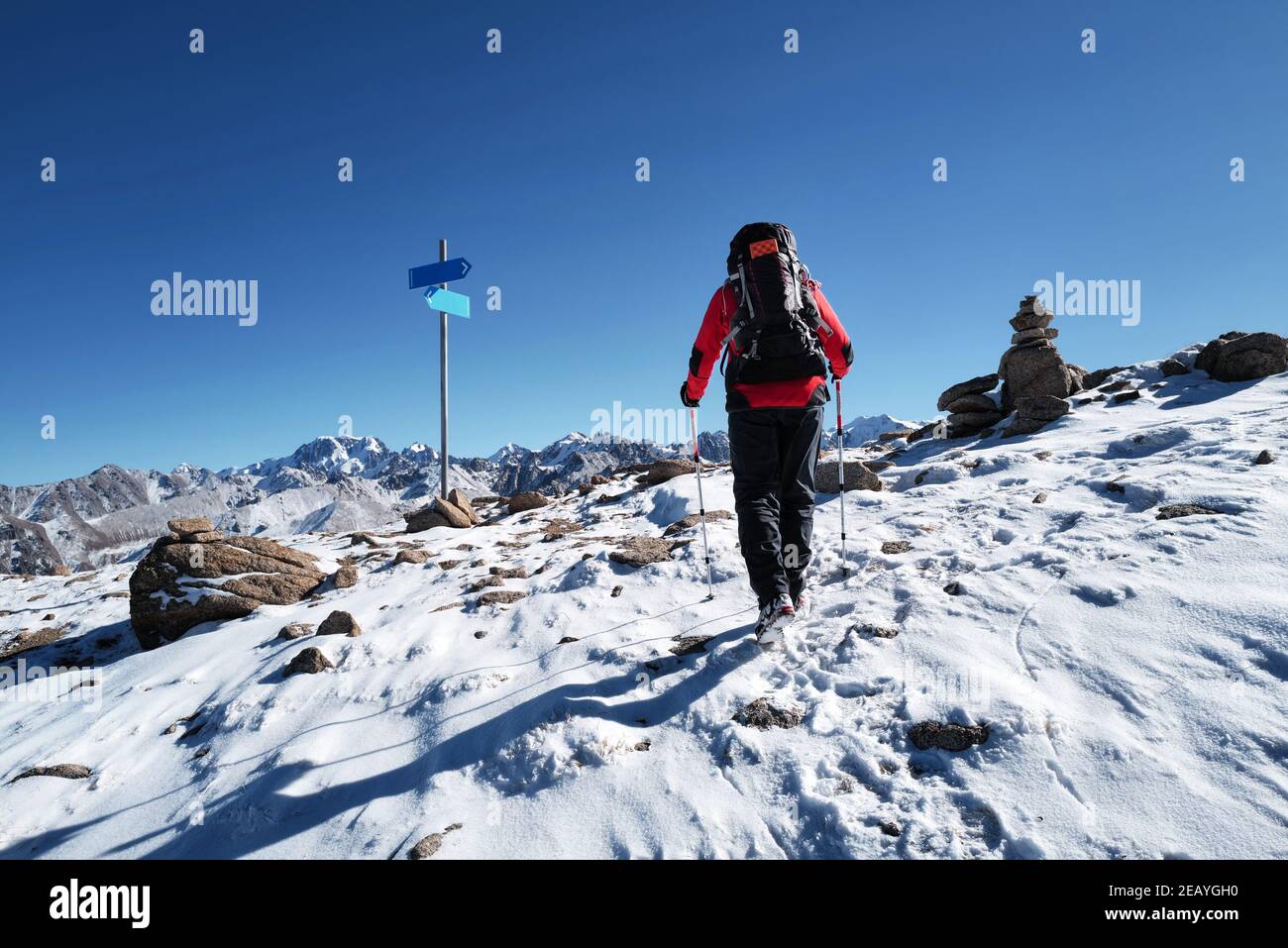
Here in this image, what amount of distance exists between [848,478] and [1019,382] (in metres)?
8.99

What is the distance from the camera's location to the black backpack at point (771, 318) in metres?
4.69

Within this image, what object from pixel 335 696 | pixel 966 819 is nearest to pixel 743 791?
pixel 966 819

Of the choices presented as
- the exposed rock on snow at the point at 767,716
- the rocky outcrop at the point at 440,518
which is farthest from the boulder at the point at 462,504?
the exposed rock on snow at the point at 767,716

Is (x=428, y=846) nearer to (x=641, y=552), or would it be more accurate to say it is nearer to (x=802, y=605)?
(x=802, y=605)

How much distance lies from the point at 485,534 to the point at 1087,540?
9.61 metres

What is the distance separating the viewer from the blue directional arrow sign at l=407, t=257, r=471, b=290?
41.2ft

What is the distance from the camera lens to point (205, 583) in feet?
26.4

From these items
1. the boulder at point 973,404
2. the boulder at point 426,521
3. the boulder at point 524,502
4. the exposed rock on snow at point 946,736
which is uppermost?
the boulder at point 973,404

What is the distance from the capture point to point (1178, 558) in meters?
4.40

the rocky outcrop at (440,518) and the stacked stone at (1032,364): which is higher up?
the stacked stone at (1032,364)

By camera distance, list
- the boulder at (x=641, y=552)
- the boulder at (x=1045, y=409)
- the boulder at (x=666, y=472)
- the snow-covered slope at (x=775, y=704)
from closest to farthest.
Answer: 1. the snow-covered slope at (x=775, y=704)
2. the boulder at (x=641, y=552)
3. the boulder at (x=1045, y=409)
4. the boulder at (x=666, y=472)

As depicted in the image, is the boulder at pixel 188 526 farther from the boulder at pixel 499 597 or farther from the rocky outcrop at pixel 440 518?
the boulder at pixel 499 597

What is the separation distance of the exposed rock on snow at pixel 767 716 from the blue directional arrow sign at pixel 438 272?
12.0 m

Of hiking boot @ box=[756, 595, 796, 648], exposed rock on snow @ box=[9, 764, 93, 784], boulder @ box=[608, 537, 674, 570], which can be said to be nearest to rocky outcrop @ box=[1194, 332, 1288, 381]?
boulder @ box=[608, 537, 674, 570]
